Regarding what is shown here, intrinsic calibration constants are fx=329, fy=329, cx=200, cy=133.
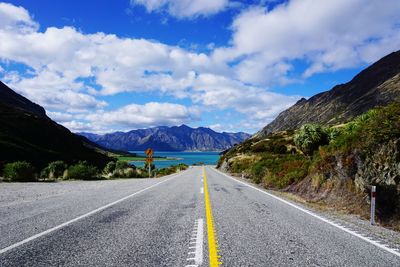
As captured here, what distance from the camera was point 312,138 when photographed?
28.7m

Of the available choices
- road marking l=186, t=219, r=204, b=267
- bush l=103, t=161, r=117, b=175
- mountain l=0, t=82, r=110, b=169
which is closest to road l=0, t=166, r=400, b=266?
road marking l=186, t=219, r=204, b=267

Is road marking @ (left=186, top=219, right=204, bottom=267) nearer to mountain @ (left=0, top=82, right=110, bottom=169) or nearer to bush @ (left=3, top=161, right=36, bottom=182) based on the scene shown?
bush @ (left=3, top=161, right=36, bottom=182)

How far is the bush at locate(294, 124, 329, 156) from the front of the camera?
28.7 metres

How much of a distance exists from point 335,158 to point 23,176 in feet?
73.1

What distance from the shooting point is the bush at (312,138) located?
94.2ft

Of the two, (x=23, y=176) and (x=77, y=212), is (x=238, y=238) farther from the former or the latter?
(x=23, y=176)

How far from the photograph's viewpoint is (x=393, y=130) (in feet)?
38.0

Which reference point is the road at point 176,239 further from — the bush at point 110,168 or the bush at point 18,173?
the bush at point 110,168

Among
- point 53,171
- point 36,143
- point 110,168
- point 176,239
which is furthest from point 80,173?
point 36,143

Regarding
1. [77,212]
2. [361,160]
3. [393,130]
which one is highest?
[393,130]

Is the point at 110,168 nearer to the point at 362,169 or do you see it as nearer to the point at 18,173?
the point at 18,173

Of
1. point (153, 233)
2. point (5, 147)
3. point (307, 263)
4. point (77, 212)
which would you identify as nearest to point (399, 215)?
point (307, 263)

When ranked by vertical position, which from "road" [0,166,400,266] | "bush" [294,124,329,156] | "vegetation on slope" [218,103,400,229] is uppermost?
"bush" [294,124,329,156]

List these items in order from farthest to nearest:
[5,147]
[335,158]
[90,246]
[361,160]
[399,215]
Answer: [5,147] < [335,158] < [361,160] < [399,215] < [90,246]
